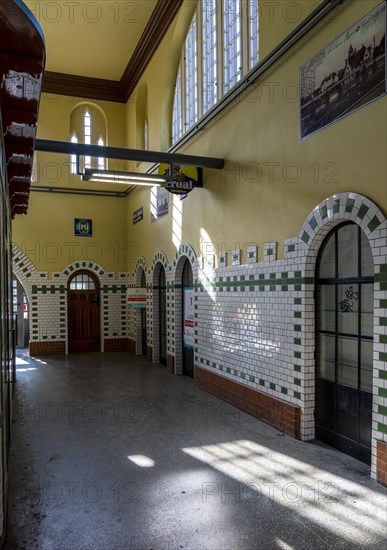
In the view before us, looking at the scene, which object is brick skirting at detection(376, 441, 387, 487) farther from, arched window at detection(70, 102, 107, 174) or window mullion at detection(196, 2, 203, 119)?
arched window at detection(70, 102, 107, 174)

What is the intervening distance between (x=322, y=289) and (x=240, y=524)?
279 centimetres

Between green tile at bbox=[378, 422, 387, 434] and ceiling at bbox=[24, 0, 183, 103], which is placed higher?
ceiling at bbox=[24, 0, 183, 103]

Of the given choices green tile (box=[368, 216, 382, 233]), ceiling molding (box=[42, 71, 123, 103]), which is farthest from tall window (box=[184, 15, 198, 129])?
green tile (box=[368, 216, 382, 233])

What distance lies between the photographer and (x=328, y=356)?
4984 millimetres

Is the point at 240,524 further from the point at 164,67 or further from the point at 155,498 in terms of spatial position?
the point at 164,67

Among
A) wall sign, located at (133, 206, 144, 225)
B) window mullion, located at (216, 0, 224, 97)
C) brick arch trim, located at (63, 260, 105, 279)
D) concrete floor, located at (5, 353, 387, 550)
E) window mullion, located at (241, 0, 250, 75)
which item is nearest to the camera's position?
concrete floor, located at (5, 353, 387, 550)

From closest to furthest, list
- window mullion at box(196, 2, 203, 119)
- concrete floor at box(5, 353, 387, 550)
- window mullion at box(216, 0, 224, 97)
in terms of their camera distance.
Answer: concrete floor at box(5, 353, 387, 550) < window mullion at box(216, 0, 224, 97) < window mullion at box(196, 2, 203, 119)

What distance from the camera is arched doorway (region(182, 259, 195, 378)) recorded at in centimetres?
852

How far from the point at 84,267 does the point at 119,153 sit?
678 centimetres

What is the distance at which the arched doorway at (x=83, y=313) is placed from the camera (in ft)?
41.6

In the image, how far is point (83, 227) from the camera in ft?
42.1

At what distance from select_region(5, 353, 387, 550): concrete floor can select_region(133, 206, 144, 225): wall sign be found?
6343 mm

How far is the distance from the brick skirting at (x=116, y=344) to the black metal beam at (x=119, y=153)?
741 centimetres

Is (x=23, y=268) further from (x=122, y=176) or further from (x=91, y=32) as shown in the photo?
(x=91, y=32)
